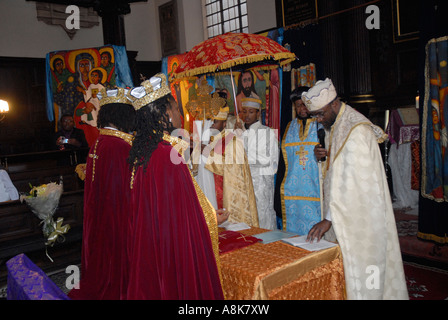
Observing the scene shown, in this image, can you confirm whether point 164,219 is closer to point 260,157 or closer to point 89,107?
point 260,157

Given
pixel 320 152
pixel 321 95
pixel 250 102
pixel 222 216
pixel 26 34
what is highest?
pixel 26 34

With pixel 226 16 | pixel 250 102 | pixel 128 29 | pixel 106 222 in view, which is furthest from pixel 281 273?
pixel 128 29

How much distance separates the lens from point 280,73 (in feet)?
17.6

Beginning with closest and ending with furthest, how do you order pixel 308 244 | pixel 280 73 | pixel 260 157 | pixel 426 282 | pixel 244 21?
pixel 308 244 < pixel 426 282 < pixel 260 157 < pixel 280 73 < pixel 244 21

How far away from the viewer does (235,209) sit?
13.6 feet

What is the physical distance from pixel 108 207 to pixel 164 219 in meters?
1.27

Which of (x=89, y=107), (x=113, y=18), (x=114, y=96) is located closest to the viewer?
(x=114, y=96)

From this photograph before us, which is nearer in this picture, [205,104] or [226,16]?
[205,104]

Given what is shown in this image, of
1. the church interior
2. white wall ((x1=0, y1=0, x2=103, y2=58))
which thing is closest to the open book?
the church interior

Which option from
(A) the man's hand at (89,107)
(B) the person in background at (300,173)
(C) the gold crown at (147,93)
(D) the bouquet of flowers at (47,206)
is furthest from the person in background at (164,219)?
(A) the man's hand at (89,107)

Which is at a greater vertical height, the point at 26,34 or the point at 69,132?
the point at 26,34

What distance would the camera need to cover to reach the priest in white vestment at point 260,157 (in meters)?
4.54

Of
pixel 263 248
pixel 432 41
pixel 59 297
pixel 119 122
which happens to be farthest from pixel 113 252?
pixel 432 41

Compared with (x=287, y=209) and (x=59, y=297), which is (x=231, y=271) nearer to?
(x=59, y=297)
